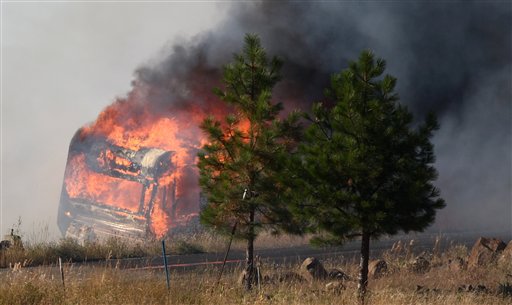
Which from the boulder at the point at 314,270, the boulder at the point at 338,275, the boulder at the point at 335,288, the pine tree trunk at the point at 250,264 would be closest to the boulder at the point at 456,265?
the boulder at the point at 338,275

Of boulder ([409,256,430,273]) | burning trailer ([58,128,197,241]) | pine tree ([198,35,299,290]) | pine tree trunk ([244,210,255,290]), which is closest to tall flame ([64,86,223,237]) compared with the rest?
burning trailer ([58,128,197,241])

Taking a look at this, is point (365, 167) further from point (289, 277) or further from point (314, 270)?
point (314, 270)

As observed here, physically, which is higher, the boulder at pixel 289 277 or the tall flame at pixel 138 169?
the tall flame at pixel 138 169

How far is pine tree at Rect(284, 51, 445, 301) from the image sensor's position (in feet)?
40.3

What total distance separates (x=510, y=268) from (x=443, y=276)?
2592mm

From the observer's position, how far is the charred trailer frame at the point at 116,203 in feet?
98.8

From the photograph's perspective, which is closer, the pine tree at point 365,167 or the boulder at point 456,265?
the pine tree at point 365,167

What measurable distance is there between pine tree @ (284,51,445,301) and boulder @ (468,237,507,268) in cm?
740

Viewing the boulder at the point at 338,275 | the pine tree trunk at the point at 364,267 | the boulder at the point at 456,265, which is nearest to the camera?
the pine tree trunk at the point at 364,267

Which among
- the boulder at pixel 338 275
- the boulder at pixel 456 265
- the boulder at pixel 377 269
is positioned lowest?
the boulder at pixel 338 275

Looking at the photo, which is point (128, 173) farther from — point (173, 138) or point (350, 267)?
point (350, 267)

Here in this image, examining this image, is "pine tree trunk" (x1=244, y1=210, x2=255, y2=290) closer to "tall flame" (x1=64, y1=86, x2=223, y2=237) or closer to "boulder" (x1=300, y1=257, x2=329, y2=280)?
"boulder" (x1=300, y1=257, x2=329, y2=280)

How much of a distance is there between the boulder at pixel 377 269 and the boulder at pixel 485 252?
9.20ft

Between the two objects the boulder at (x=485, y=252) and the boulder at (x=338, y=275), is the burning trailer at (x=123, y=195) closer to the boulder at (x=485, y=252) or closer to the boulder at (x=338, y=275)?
the boulder at (x=338, y=275)
